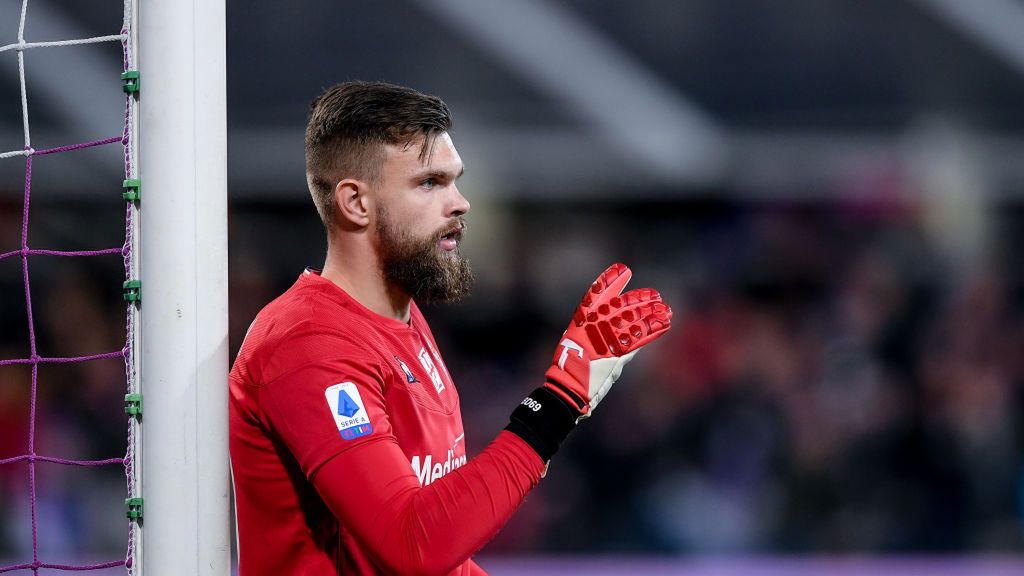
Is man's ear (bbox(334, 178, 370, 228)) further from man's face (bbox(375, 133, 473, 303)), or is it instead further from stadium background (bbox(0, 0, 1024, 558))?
stadium background (bbox(0, 0, 1024, 558))

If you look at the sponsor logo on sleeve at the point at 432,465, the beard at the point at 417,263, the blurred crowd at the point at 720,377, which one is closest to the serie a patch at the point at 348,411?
the sponsor logo on sleeve at the point at 432,465

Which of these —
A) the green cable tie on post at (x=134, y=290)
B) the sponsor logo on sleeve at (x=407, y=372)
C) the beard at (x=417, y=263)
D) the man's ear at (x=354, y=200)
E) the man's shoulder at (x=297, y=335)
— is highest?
the man's ear at (x=354, y=200)

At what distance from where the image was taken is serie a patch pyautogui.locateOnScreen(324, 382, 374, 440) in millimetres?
2156

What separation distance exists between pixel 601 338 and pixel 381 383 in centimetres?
44

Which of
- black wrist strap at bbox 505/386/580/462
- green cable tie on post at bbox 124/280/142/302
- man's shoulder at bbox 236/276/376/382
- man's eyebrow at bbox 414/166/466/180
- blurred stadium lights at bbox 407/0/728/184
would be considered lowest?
black wrist strap at bbox 505/386/580/462

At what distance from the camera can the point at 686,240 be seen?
818cm

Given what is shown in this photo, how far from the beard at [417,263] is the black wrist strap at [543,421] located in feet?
1.21

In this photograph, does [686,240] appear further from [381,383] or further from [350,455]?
[350,455]

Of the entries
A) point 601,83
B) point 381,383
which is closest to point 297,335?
point 381,383

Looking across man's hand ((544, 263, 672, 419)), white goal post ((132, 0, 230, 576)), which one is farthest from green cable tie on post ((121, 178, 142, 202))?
man's hand ((544, 263, 672, 419))

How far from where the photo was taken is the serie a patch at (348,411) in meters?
2.16

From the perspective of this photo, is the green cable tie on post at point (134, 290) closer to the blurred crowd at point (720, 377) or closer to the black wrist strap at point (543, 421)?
the black wrist strap at point (543, 421)

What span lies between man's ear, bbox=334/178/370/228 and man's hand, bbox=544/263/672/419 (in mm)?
485

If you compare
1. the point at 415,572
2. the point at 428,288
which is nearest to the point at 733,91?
the point at 428,288
